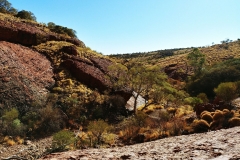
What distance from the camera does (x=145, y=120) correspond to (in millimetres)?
22422

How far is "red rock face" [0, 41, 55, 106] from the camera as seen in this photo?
926 inches

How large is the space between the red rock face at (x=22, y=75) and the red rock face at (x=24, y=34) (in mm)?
1803

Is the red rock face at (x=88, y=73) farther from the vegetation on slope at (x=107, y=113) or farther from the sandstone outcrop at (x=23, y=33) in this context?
the sandstone outcrop at (x=23, y=33)

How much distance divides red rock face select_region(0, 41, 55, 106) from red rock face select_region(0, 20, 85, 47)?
5.92ft

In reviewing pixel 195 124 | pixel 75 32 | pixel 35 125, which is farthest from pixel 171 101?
pixel 75 32

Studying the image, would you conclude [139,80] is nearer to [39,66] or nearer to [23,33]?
[39,66]

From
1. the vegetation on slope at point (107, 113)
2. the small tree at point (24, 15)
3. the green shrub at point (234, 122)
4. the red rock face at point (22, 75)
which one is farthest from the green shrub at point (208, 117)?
the small tree at point (24, 15)

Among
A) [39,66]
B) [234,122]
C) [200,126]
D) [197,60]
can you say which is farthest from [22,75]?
[197,60]

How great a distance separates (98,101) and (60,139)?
10.5 m

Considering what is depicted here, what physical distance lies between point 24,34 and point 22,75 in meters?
9.16

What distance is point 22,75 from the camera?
1014 inches

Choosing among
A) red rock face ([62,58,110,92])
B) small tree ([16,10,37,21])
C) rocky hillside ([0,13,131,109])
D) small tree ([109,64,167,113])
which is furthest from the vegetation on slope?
small tree ([16,10,37,21])

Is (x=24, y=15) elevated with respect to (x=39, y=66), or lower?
elevated

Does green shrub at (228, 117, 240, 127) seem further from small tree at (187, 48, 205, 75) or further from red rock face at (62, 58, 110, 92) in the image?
small tree at (187, 48, 205, 75)
